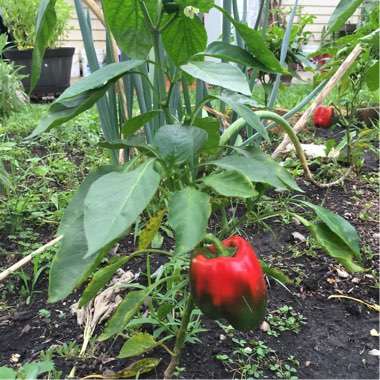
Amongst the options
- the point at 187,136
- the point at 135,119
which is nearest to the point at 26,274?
the point at 135,119

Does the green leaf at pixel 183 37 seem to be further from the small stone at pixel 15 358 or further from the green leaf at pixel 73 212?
the small stone at pixel 15 358

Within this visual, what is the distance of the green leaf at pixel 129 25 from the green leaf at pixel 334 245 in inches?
17.7

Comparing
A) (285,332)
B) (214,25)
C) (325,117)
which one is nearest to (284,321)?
(285,332)

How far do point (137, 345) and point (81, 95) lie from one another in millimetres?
489

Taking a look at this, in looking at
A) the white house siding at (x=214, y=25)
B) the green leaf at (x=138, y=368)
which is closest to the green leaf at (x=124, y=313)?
the green leaf at (x=138, y=368)

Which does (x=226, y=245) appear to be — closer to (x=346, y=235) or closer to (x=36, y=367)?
(x=346, y=235)

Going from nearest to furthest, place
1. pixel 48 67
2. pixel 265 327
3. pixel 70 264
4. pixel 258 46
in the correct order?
pixel 70 264 < pixel 258 46 < pixel 265 327 < pixel 48 67

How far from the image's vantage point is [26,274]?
4.22 ft

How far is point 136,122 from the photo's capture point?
31.8 inches

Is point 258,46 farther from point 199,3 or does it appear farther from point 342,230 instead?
point 342,230

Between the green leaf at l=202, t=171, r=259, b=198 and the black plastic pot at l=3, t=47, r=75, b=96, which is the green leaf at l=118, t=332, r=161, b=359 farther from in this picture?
the black plastic pot at l=3, t=47, r=75, b=96

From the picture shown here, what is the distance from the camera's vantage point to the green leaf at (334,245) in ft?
2.66

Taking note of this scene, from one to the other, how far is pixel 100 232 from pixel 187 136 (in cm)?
25

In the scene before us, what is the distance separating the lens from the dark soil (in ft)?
3.19
